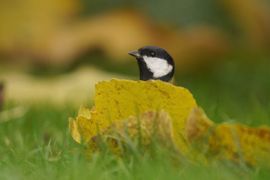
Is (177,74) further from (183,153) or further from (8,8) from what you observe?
(183,153)

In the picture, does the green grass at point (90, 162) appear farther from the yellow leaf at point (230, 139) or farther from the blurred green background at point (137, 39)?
the blurred green background at point (137, 39)

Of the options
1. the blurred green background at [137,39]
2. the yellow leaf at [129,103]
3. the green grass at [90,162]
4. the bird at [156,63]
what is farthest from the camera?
the blurred green background at [137,39]

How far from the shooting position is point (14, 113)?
16.3ft

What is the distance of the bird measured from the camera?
12.9ft

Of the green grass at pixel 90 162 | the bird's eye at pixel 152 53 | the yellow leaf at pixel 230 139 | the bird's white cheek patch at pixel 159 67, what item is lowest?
the green grass at pixel 90 162

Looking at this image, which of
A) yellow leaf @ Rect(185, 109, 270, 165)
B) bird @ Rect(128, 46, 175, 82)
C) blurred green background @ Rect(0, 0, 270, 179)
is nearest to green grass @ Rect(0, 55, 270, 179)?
yellow leaf @ Rect(185, 109, 270, 165)

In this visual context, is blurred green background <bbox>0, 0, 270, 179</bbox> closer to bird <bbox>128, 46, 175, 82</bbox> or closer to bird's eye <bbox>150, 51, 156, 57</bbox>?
bird <bbox>128, 46, 175, 82</bbox>

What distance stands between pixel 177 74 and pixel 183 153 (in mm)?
3723

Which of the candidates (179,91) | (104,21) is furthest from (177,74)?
(179,91)

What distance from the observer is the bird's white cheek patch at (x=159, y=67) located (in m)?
3.93

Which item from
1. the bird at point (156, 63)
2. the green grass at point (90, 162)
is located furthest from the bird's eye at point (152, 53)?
the green grass at point (90, 162)

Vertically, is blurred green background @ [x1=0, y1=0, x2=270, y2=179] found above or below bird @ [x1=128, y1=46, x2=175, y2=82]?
below

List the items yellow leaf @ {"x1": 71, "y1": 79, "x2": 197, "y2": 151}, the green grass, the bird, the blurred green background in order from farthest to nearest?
the blurred green background
the bird
yellow leaf @ {"x1": 71, "y1": 79, "x2": 197, "y2": 151}
the green grass

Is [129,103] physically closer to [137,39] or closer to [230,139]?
[230,139]
